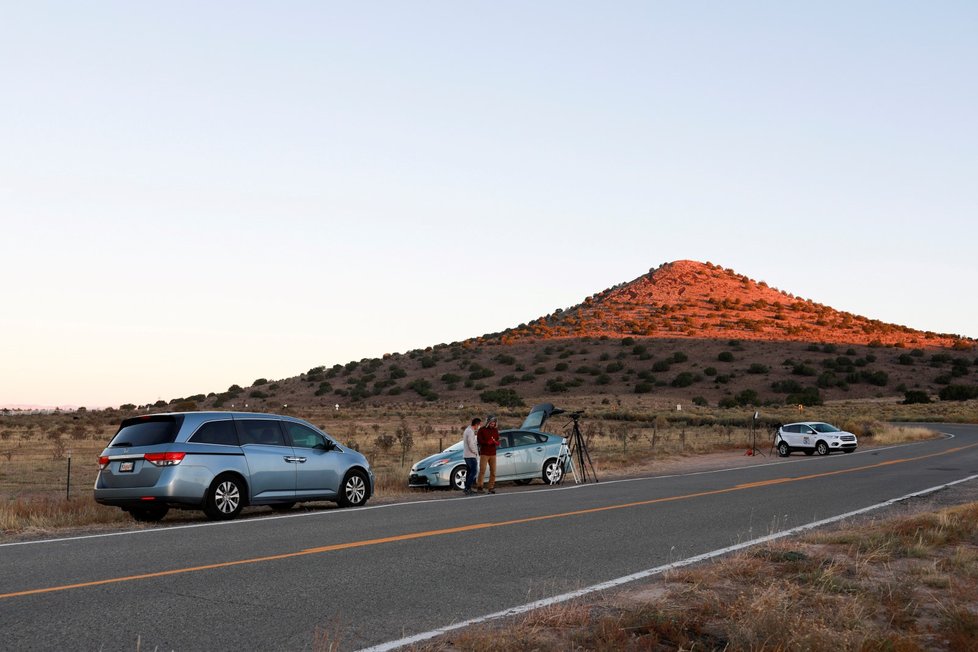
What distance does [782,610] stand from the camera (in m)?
7.10

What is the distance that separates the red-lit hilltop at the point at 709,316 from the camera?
11825 cm

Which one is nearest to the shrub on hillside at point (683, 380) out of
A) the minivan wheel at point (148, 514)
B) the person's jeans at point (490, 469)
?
the person's jeans at point (490, 469)

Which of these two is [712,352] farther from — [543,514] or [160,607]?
[160,607]

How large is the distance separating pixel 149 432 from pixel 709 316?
378ft

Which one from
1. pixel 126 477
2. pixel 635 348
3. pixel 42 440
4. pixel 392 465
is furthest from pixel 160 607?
pixel 635 348

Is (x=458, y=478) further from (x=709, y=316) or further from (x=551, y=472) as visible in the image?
(x=709, y=316)

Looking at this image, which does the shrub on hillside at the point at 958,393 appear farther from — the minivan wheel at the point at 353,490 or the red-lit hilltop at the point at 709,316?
the minivan wheel at the point at 353,490

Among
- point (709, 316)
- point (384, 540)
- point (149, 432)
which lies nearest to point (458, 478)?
point (149, 432)

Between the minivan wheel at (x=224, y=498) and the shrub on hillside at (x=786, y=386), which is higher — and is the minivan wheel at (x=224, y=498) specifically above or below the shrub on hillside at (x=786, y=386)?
below

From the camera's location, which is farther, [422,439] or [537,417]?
[422,439]

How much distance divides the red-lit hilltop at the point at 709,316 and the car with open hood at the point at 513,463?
92.9 metres

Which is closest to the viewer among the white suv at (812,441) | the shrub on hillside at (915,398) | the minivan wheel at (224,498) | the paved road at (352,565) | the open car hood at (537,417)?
the paved road at (352,565)

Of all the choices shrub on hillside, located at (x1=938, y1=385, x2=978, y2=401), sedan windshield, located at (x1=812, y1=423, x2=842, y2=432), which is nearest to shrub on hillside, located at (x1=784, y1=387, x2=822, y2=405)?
shrub on hillside, located at (x1=938, y1=385, x2=978, y2=401)

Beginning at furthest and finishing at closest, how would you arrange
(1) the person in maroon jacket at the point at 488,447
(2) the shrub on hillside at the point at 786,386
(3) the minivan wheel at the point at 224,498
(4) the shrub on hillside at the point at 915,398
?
(2) the shrub on hillside at the point at 786,386, (4) the shrub on hillside at the point at 915,398, (1) the person in maroon jacket at the point at 488,447, (3) the minivan wheel at the point at 224,498
